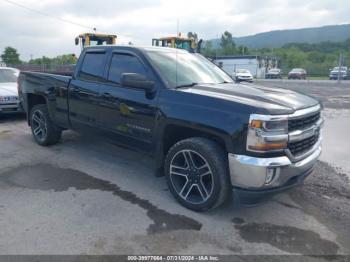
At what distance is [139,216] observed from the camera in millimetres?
3768

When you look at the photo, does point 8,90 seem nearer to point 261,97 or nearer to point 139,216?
point 139,216

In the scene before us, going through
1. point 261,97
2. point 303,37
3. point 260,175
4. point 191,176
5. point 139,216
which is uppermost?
point 303,37

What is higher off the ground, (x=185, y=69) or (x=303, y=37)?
(x=303, y=37)

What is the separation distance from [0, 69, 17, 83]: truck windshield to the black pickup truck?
5.68m

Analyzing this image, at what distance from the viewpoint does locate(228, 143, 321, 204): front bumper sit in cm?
329

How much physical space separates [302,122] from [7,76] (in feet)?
31.2

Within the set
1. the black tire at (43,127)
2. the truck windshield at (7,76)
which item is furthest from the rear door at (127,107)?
the truck windshield at (7,76)

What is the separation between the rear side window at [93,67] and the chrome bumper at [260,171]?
2636 millimetres

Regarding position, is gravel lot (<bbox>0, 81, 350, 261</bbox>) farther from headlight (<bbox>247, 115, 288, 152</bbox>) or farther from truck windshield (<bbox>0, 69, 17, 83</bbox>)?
truck windshield (<bbox>0, 69, 17, 83</bbox>)

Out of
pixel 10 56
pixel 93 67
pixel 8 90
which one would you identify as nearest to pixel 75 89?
pixel 93 67

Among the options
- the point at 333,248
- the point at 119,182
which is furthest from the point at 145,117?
the point at 333,248

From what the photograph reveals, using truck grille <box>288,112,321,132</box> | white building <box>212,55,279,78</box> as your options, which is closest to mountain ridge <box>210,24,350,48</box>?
white building <box>212,55,279,78</box>

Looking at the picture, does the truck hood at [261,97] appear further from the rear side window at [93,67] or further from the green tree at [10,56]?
the green tree at [10,56]

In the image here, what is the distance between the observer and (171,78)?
423 cm
